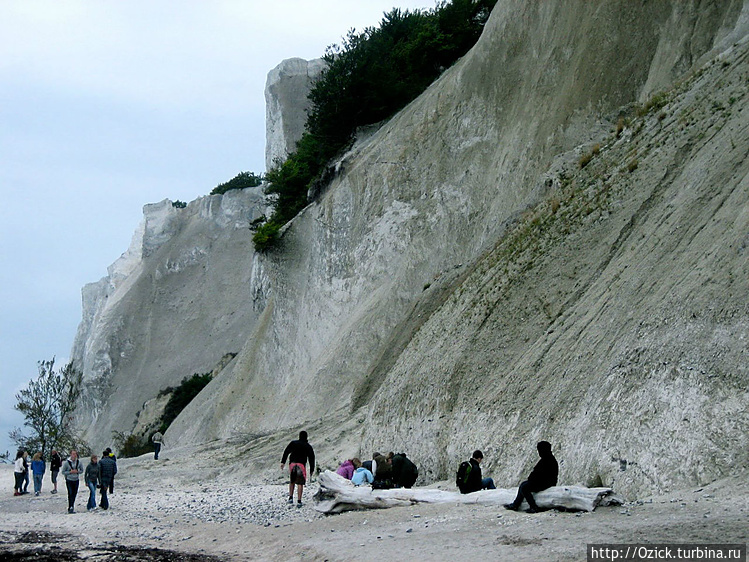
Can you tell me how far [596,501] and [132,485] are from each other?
2096 centimetres

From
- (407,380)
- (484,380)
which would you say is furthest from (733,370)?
(407,380)

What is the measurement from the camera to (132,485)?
92.0 feet

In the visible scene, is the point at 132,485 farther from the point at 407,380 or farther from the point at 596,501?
the point at 596,501

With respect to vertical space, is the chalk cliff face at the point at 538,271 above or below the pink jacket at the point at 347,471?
above

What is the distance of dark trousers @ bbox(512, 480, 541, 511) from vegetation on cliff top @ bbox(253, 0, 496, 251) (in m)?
33.5

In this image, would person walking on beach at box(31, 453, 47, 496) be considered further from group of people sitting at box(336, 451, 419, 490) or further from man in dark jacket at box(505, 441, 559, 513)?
man in dark jacket at box(505, 441, 559, 513)

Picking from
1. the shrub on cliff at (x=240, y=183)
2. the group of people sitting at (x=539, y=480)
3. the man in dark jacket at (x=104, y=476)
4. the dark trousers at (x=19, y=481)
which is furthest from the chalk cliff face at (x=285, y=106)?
the group of people sitting at (x=539, y=480)

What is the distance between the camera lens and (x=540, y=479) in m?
11.3

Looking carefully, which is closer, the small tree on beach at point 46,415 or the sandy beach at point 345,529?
the sandy beach at point 345,529

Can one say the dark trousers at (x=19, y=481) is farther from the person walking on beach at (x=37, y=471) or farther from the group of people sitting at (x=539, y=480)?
the group of people sitting at (x=539, y=480)

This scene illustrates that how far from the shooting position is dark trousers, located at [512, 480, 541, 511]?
1116 cm

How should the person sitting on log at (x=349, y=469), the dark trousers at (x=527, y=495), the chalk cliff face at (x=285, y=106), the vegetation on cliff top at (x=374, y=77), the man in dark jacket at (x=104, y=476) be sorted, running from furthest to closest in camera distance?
the chalk cliff face at (x=285, y=106)
the vegetation on cliff top at (x=374, y=77)
the man in dark jacket at (x=104, y=476)
the person sitting on log at (x=349, y=469)
the dark trousers at (x=527, y=495)

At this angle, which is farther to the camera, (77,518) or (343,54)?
(343,54)

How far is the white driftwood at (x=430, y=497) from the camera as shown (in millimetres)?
10617
